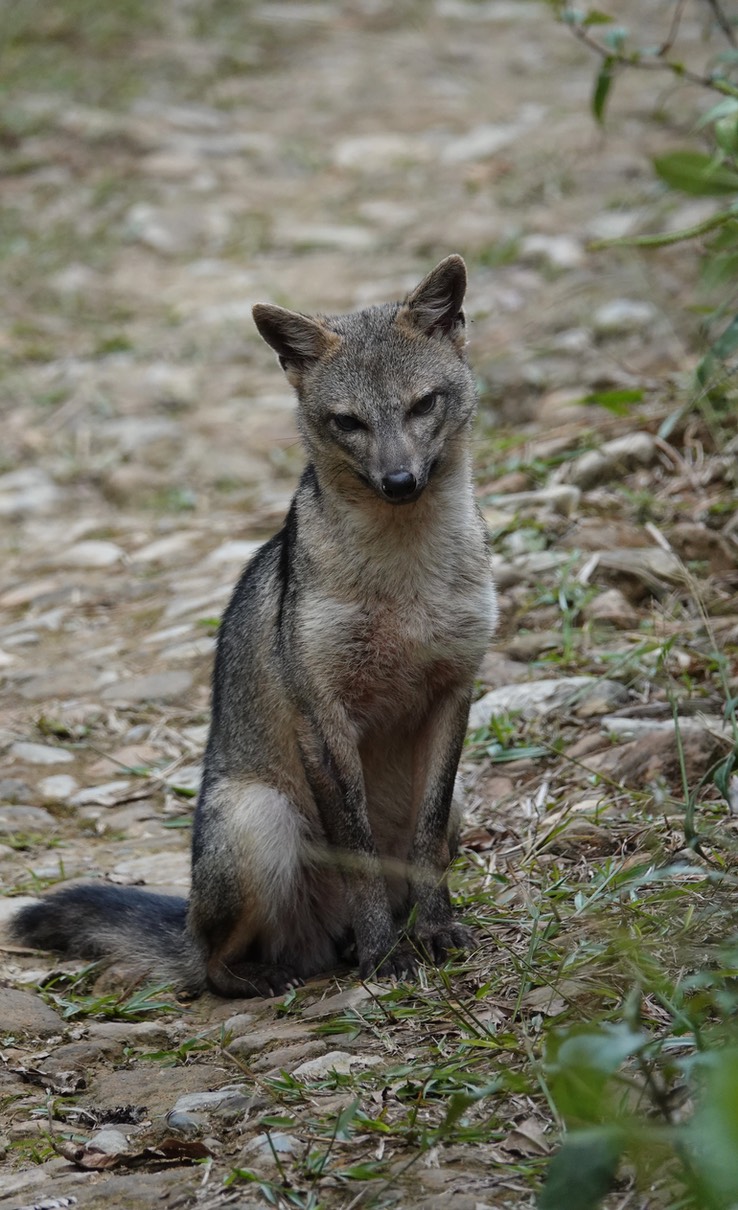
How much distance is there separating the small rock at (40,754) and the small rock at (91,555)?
2.27m

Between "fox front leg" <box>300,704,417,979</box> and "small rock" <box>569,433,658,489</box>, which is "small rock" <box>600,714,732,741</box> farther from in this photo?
"small rock" <box>569,433,658,489</box>

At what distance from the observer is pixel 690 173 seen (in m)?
2.97

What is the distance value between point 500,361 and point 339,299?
6.51 feet

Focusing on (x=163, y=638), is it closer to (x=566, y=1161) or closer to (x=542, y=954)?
(x=542, y=954)

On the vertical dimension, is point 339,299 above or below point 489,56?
below

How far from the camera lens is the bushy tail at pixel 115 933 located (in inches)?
182

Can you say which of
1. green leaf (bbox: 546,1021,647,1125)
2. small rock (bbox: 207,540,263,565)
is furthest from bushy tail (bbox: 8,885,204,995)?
small rock (bbox: 207,540,263,565)

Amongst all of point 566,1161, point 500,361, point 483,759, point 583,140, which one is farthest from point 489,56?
point 566,1161

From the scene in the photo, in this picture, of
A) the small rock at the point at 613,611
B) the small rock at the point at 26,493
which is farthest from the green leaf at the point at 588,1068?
the small rock at the point at 26,493

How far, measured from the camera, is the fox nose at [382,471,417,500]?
4.11 metres

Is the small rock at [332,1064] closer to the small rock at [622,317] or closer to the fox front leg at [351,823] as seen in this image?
the fox front leg at [351,823]

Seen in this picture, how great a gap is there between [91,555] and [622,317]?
3765 millimetres

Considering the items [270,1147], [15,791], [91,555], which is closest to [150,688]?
[15,791]

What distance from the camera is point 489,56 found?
14.9m
